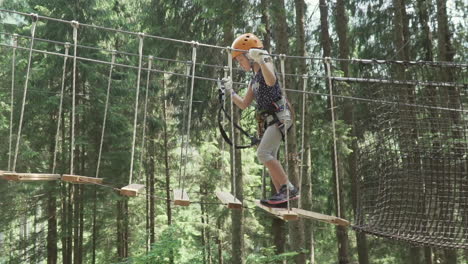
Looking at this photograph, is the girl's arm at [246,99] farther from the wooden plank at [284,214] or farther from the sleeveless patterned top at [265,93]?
the wooden plank at [284,214]

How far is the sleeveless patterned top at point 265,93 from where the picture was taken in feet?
11.1

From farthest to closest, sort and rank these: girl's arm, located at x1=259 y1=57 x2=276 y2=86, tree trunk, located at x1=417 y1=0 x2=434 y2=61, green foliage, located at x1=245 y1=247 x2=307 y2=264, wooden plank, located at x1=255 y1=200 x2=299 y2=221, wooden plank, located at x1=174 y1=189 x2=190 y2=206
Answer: tree trunk, located at x1=417 y1=0 x2=434 y2=61
green foliage, located at x1=245 y1=247 x2=307 y2=264
girl's arm, located at x1=259 y1=57 x2=276 y2=86
wooden plank, located at x1=174 y1=189 x2=190 y2=206
wooden plank, located at x1=255 y1=200 x2=299 y2=221

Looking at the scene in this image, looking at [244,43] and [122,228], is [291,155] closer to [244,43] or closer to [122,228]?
[244,43]

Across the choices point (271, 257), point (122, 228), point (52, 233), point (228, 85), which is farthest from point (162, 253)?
point (122, 228)

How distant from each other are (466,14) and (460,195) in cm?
441

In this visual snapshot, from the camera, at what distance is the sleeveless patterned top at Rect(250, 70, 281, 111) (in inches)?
134

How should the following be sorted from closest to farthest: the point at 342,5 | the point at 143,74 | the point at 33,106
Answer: the point at 342,5, the point at 33,106, the point at 143,74

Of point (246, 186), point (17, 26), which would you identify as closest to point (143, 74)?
point (17, 26)

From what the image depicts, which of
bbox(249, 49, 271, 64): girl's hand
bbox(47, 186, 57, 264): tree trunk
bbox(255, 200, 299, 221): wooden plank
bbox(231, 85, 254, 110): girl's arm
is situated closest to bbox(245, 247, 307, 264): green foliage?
bbox(255, 200, 299, 221): wooden plank

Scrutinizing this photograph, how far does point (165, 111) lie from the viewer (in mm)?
14367

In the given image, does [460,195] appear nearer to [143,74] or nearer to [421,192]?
[421,192]

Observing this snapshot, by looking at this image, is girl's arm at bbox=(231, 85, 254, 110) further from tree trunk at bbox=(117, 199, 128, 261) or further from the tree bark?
tree trunk at bbox=(117, 199, 128, 261)

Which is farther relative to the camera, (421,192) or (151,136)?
(151,136)

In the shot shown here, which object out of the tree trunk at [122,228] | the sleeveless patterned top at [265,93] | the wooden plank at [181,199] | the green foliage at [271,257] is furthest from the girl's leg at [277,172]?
the tree trunk at [122,228]
